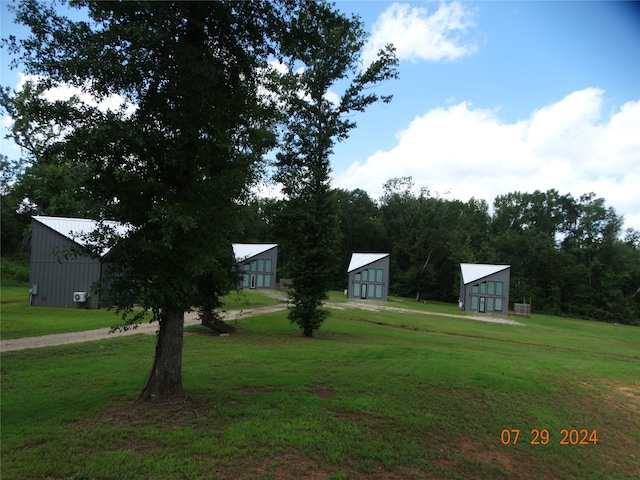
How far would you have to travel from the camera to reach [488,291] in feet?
159

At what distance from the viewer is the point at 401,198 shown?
72062 mm

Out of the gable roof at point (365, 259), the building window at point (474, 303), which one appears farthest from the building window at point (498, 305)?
the gable roof at point (365, 259)

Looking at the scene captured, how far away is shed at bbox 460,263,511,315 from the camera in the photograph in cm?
4797

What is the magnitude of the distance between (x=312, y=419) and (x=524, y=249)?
66.6 metres

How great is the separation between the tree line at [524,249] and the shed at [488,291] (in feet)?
46.4

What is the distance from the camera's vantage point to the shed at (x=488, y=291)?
157 ft

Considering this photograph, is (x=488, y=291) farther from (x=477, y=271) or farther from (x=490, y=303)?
(x=477, y=271)

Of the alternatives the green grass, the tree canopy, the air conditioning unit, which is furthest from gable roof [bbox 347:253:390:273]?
the tree canopy

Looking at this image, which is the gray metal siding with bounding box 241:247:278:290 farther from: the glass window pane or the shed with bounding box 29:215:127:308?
the shed with bounding box 29:215:127:308

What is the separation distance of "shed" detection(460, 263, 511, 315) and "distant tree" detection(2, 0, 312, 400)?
150ft

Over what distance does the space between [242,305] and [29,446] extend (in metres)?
25.9

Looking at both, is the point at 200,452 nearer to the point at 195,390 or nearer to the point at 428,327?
the point at 195,390

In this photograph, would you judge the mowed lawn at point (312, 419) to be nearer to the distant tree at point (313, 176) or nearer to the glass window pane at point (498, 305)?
the distant tree at point (313, 176)
